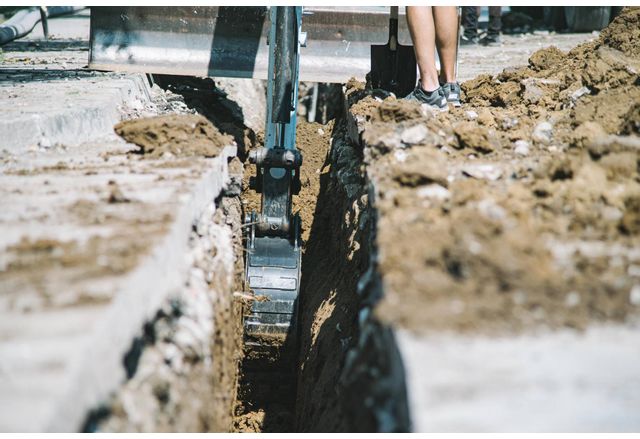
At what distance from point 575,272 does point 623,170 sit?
0.81 m

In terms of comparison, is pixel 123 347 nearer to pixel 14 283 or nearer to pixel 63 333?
pixel 63 333

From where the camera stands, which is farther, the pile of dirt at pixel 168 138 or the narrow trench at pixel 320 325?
the pile of dirt at pixel 168 138

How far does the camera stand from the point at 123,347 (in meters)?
1.80

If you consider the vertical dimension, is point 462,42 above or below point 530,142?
above

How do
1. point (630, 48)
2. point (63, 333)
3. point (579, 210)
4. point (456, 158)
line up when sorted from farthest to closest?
1. point (630, 48)
2. point (456, 158)
3. point (579, 210)
4. point (63, 333)

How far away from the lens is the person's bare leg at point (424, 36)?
391 centimetres

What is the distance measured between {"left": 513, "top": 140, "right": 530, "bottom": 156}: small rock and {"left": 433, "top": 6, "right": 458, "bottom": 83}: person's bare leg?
3.21 ft

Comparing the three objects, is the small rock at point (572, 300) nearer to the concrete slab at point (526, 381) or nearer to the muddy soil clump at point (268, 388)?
the concrete slab at point (526, 381)

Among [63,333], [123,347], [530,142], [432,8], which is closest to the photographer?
[63,333]

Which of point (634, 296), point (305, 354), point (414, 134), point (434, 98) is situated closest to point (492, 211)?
point (634, 296)

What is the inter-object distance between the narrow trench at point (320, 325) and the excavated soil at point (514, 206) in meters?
0.51

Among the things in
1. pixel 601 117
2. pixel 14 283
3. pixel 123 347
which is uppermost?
pixel 601 117

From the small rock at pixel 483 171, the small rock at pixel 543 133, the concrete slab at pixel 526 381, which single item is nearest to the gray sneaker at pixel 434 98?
the small rock at pixel 543 133

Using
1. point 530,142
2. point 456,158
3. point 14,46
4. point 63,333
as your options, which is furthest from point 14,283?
point 14,46
